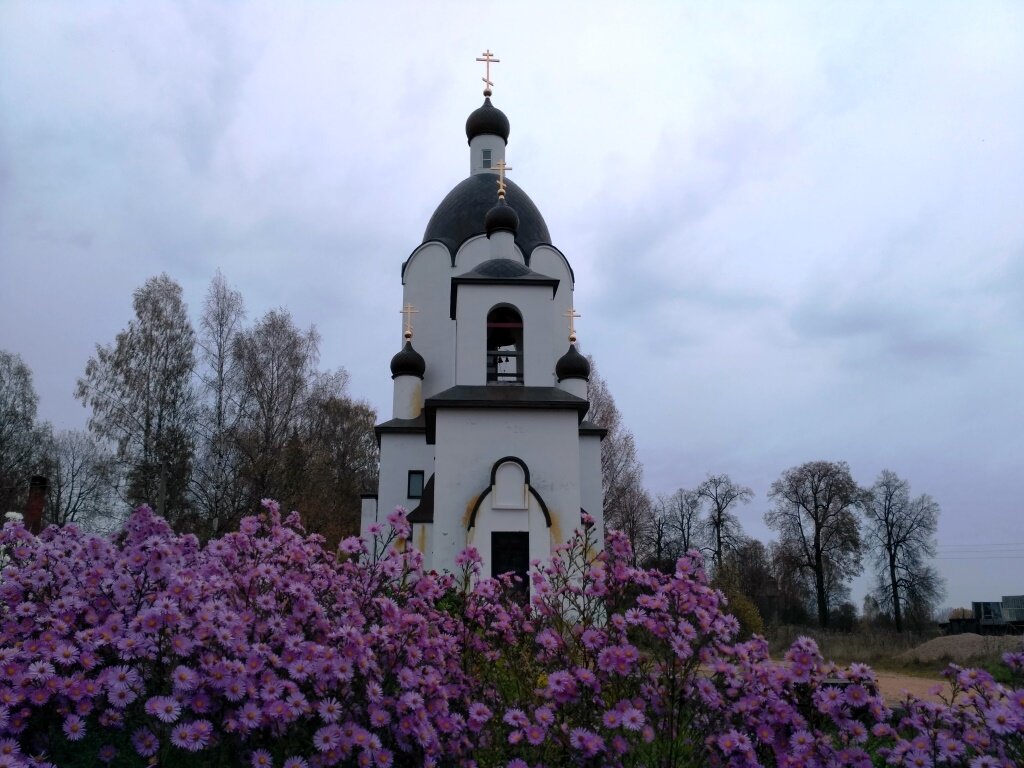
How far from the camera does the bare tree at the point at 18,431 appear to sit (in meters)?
24.4

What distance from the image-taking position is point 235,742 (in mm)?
2449

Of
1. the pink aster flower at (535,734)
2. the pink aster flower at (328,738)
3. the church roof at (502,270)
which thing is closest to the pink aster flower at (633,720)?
the pink aster flower at (535,734)

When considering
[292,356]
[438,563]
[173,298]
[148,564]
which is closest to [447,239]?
[292,356]

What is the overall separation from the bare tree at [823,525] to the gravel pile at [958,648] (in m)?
12.8

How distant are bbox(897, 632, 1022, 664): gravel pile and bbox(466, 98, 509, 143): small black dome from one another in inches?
625

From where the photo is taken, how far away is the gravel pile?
1259cm

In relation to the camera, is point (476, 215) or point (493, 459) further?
point (476, 215)

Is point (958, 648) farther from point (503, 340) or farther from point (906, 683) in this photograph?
point (503, 340)

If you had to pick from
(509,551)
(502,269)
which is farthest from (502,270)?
(509,551)

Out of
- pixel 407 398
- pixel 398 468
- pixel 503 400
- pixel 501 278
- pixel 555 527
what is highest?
pixel 501 278

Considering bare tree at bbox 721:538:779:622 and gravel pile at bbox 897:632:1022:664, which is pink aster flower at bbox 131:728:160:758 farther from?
bare tree at bbox 721:538:779:622

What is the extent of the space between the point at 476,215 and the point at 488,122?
3886mm

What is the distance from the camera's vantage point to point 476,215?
62.1 feet

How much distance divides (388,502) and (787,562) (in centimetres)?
A: 1793
